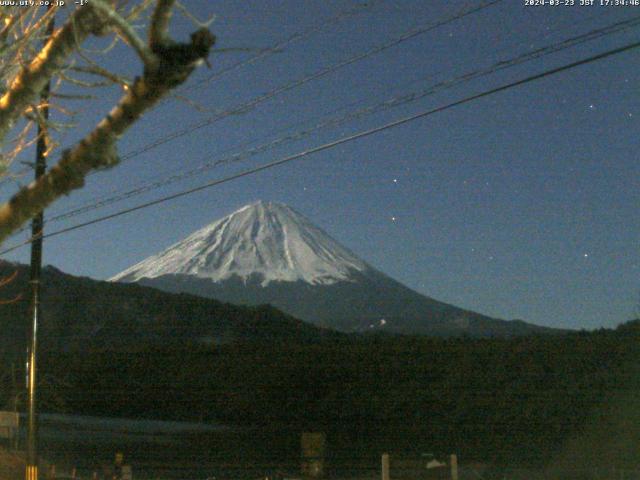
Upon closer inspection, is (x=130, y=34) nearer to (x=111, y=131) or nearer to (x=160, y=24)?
(x=160, y=24)

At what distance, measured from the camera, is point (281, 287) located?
529 ft

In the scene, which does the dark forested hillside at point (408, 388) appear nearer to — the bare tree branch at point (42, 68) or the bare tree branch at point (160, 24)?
the bare tree branch at point (42, 68)

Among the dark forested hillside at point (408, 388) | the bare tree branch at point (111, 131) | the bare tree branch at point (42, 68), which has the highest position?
the bare tree branch at point (42, 68)

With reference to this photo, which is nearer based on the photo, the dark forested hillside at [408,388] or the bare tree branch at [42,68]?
the bare tree branch at [42,68]

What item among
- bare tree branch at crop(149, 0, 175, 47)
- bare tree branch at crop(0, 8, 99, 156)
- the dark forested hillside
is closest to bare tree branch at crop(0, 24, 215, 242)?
bare tree branch at crop(149, 0, 175, 47)

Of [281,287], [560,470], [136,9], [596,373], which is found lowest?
[560,470]

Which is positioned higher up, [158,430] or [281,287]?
[281,287]

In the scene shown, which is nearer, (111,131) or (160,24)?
(160,24)

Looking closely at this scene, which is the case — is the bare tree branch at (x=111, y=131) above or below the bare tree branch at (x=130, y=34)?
below

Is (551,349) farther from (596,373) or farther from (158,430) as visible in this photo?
(158,430)

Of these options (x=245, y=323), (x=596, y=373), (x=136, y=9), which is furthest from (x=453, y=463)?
(x=245, y=323)

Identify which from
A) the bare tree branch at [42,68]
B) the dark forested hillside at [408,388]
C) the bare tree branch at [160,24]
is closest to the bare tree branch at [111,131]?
Answer: the bare tree branch at [160,24]

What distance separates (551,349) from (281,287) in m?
127

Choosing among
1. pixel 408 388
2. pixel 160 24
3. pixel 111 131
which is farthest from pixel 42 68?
pixel 408 388
